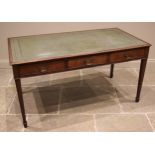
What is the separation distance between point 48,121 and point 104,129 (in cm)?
58

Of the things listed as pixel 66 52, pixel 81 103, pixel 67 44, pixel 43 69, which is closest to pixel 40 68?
pixel 43 69

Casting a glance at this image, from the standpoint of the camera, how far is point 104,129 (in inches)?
74.4

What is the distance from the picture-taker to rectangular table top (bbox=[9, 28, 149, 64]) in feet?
5.38

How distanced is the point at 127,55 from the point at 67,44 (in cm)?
60

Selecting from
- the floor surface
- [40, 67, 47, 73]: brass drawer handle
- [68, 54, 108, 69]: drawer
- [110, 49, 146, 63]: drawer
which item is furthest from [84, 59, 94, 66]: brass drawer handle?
the floor surface

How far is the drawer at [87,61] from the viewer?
1695 millimetres

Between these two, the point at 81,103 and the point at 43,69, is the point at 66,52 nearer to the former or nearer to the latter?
the point at 43,69

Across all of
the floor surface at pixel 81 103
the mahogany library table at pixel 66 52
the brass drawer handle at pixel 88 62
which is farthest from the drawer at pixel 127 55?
the floor surface at pixel 81 103

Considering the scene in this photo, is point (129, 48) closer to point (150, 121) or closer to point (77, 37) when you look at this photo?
point (77, 37)

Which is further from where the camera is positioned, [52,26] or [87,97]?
[52,26]

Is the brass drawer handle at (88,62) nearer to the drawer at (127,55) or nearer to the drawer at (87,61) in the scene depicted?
the drawer at (87,61)

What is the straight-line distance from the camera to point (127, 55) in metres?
1.86
